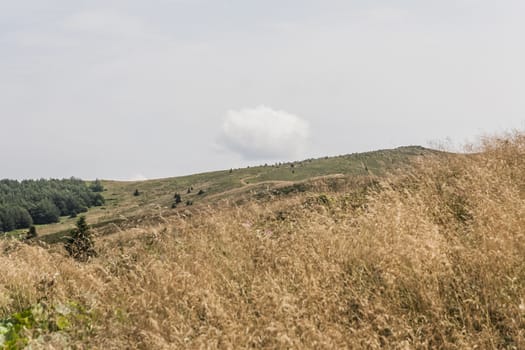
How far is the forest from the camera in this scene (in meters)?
153

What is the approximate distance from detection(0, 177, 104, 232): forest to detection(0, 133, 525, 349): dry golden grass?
16552 cm

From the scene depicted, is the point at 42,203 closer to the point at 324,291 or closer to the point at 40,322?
the point at 40,322

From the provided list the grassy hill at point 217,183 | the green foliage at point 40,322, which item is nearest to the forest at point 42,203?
the grassy hill at point 217,183

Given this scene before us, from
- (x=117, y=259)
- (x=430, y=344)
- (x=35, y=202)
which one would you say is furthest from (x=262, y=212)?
(x=35, y=202)

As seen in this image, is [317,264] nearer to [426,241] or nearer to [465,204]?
[426,241]

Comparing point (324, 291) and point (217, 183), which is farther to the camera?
point (217, 183)

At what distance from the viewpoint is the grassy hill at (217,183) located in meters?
88.9

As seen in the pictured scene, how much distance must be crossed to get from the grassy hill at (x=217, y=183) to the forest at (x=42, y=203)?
17.3 feet

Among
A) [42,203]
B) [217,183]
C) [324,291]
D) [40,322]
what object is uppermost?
[217,183]

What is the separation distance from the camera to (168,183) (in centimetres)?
16912

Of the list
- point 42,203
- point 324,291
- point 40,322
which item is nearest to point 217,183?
point 42,203

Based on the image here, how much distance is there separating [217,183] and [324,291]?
424 feet

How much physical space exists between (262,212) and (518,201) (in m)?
5.10

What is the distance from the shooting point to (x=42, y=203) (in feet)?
541
